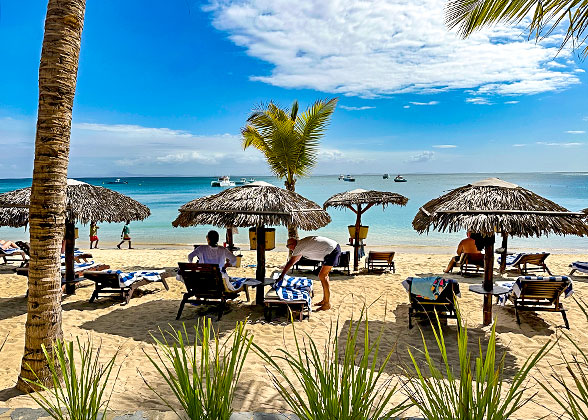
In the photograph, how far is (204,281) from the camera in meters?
6.28

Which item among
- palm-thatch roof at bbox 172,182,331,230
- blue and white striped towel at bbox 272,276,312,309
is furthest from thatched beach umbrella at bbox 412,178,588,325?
blue and white striped towel at bbox 272,276,312,309

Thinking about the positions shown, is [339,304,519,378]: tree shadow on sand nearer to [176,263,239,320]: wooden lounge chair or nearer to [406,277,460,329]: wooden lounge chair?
[406,277,460,329]: wooden lounge chair

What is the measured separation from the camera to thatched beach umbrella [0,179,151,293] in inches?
277

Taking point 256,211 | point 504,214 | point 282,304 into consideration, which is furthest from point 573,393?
point 256,211

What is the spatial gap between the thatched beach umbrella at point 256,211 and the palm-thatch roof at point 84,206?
1.25m

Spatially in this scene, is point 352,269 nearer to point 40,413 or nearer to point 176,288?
point 176,288

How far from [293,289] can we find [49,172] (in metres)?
4.21

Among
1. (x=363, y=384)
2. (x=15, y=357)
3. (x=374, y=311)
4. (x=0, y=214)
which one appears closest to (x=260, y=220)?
(x=374, y=311)

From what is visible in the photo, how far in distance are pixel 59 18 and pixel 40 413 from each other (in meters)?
3.00

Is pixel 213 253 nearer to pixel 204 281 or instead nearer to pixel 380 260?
pixel 204 281

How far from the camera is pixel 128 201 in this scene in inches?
323

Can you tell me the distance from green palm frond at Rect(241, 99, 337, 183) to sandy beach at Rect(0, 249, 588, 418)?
3995 mm

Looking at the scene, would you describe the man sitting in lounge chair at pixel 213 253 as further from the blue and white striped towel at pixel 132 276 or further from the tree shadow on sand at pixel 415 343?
the tree shadow on sand at pixel 415 343

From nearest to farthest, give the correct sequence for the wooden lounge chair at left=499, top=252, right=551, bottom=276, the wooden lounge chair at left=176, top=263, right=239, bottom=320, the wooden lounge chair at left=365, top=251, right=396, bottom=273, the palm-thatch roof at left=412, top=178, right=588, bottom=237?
the palm-thatch roof at left=412, top=178, right=588, bottom=237 → the wooden lounge chair at left=176, top=263, right=239, bottom=320 → the wooden lounge chair at left=499, top=252, right=551, bottom=276 → the wooden lounge chair at left=365, top=251, right=396, bottom=273
